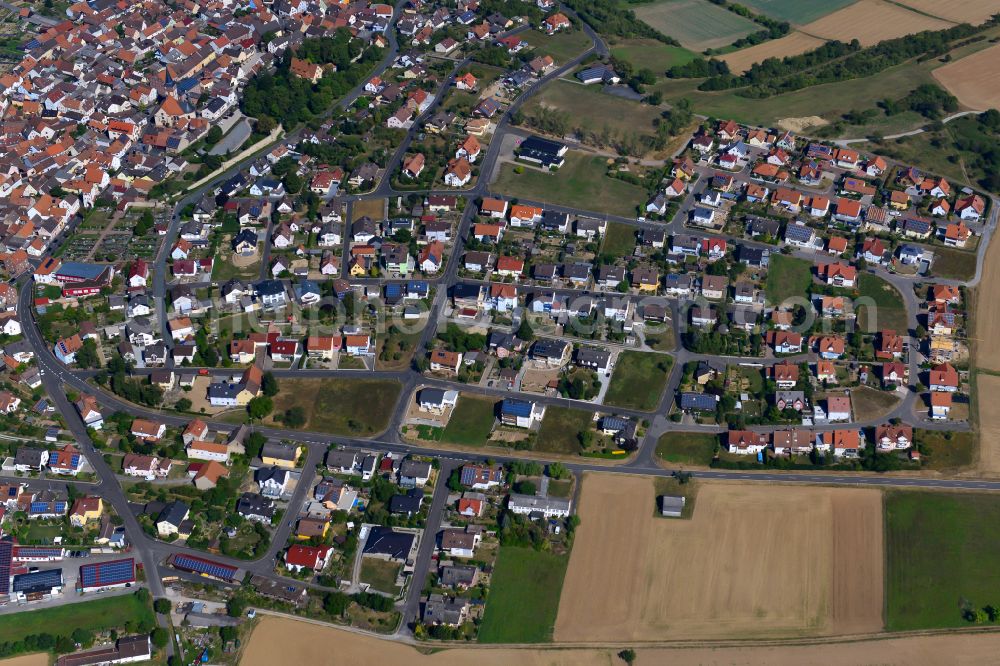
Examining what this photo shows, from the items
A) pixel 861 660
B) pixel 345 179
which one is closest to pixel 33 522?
pixel 345 179

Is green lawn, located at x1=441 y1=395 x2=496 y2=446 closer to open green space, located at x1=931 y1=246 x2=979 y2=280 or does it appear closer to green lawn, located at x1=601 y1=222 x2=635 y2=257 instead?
green lawn, located at x1=601 y1=222 x2=635 y2=257

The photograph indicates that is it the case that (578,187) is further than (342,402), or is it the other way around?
(578,187)

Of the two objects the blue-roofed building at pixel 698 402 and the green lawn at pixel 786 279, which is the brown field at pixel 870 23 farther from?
the blue-roofed building at pixel 698 402

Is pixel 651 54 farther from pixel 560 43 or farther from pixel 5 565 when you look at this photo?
pixel 5 565

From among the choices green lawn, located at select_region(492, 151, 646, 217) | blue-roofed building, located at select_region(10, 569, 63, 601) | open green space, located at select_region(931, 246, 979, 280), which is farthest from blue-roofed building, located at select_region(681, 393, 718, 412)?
blue-roofed building, located at select_region(10, 569, 63, 601)

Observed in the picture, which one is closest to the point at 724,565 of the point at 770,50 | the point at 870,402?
the point at 870,402

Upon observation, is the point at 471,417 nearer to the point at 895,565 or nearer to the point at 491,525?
the point at 491,525
